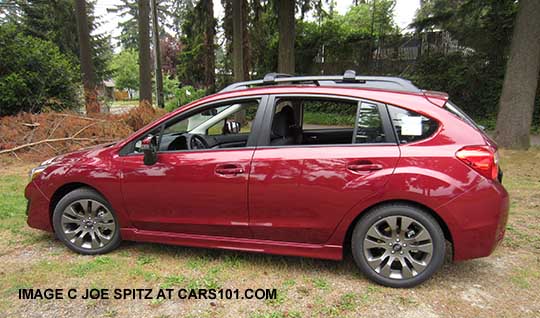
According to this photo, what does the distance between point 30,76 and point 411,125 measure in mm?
10774

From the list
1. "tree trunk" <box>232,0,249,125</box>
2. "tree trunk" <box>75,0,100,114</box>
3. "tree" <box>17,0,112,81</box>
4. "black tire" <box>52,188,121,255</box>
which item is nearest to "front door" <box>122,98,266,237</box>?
"black tire" <box>52,188,121,255</box>

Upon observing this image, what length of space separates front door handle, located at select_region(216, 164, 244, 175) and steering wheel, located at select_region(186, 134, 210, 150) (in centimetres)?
59

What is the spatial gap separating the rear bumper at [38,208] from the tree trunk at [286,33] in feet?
29.0

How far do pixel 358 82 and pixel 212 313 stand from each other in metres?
2.30

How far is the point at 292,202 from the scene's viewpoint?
3.03m

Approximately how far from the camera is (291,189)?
9.85 feet

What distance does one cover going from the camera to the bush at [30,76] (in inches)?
386

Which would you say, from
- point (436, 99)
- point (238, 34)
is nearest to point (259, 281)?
point (436, 99)

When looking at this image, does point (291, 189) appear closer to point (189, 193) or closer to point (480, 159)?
point (189, 193)

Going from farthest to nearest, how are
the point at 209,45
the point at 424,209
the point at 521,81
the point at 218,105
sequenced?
the point at 209,45, the point at 521,81, the point at 218,105, the point at 424,209

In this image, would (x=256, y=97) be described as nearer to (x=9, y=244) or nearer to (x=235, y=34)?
(x=9, y=244)

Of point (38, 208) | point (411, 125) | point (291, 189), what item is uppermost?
point (411, 125)

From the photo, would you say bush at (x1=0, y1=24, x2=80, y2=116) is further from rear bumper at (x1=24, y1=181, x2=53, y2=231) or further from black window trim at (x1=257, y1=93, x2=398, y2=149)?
black window trim at (x1=257, y1=93, x2=398, y2=149)

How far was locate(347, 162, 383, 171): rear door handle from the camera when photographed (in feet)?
9.29
